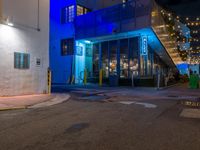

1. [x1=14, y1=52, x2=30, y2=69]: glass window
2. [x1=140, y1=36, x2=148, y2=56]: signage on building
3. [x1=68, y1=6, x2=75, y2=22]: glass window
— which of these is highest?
[x1=68, y1=6, x2=75, y2=22]: glass window

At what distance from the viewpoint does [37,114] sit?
805cm

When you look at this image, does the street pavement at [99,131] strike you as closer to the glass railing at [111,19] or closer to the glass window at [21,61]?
the glass window at [21,61]

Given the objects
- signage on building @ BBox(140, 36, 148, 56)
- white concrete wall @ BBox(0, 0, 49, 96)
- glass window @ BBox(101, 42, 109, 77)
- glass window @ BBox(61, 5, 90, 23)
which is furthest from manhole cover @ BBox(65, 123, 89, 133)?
glass window @ BBox(61, 5, 90, 23)

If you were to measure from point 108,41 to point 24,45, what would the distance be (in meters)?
14.5

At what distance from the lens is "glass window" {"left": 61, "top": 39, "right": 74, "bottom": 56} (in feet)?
92.2

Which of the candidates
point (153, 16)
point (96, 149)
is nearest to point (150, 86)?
point (153, 16)

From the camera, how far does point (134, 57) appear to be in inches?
980

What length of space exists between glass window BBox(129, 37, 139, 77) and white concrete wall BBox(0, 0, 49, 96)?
11795 millimetres

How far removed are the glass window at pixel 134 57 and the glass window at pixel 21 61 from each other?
526 inches

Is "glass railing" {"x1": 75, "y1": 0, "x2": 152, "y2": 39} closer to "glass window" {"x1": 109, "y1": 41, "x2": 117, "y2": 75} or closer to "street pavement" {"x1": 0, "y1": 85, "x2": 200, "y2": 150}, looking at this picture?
"glass window" {"x1": 109, "y1": 41, "x2": 117, "y2": 75}

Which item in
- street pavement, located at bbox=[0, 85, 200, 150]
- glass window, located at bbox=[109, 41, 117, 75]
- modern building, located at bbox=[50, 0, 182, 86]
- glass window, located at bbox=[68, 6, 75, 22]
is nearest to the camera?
street pavement, located at bbox=[0, 85, 200, 150]

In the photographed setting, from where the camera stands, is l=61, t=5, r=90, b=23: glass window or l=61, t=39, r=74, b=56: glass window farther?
l=61, t=5, r=90, b=23: glass window

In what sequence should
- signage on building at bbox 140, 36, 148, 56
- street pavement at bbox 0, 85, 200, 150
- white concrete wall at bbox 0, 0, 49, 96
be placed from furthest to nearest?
1. signage on building at bbox 140, 36, 148, 56
2. white concrete wall at bbox 0, 0, 49, 96
3. street pavement at bbox 0, 85, 200, 150

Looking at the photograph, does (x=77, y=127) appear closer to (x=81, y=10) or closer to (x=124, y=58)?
(x=124, y=58)
